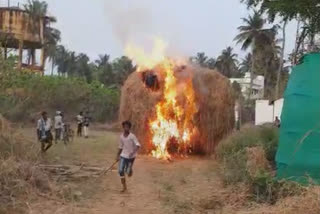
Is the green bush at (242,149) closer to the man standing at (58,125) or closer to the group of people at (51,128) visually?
the group of people at (51,128)

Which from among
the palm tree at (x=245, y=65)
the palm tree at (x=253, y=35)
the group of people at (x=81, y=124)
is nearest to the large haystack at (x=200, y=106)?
the group of people at (x=81, y=124)

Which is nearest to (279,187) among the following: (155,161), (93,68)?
(155,161)

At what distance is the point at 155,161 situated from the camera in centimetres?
1817

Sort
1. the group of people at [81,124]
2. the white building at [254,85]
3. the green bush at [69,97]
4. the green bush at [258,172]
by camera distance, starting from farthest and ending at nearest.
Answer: the white building at [254,85] < the green bush at [69,97] < the group of people at [81,124] < the green bush at [258,172]

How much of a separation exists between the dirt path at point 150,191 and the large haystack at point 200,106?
5.40ft

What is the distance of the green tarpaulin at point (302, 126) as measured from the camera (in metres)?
9.32

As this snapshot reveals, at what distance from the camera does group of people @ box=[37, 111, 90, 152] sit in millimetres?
→ 16456

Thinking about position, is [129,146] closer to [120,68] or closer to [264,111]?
[264,111]

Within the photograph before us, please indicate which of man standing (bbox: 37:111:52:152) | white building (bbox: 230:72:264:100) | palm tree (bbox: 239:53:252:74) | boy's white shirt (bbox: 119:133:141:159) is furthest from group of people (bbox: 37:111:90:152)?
palm tree (bbox: 239:53:252:74)

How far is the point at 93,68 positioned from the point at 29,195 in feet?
196

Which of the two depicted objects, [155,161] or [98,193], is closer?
[98,193]

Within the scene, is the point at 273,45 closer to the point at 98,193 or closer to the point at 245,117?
the point at 245,117

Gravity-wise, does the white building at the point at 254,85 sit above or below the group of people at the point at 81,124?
above

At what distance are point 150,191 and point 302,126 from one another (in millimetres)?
3746
